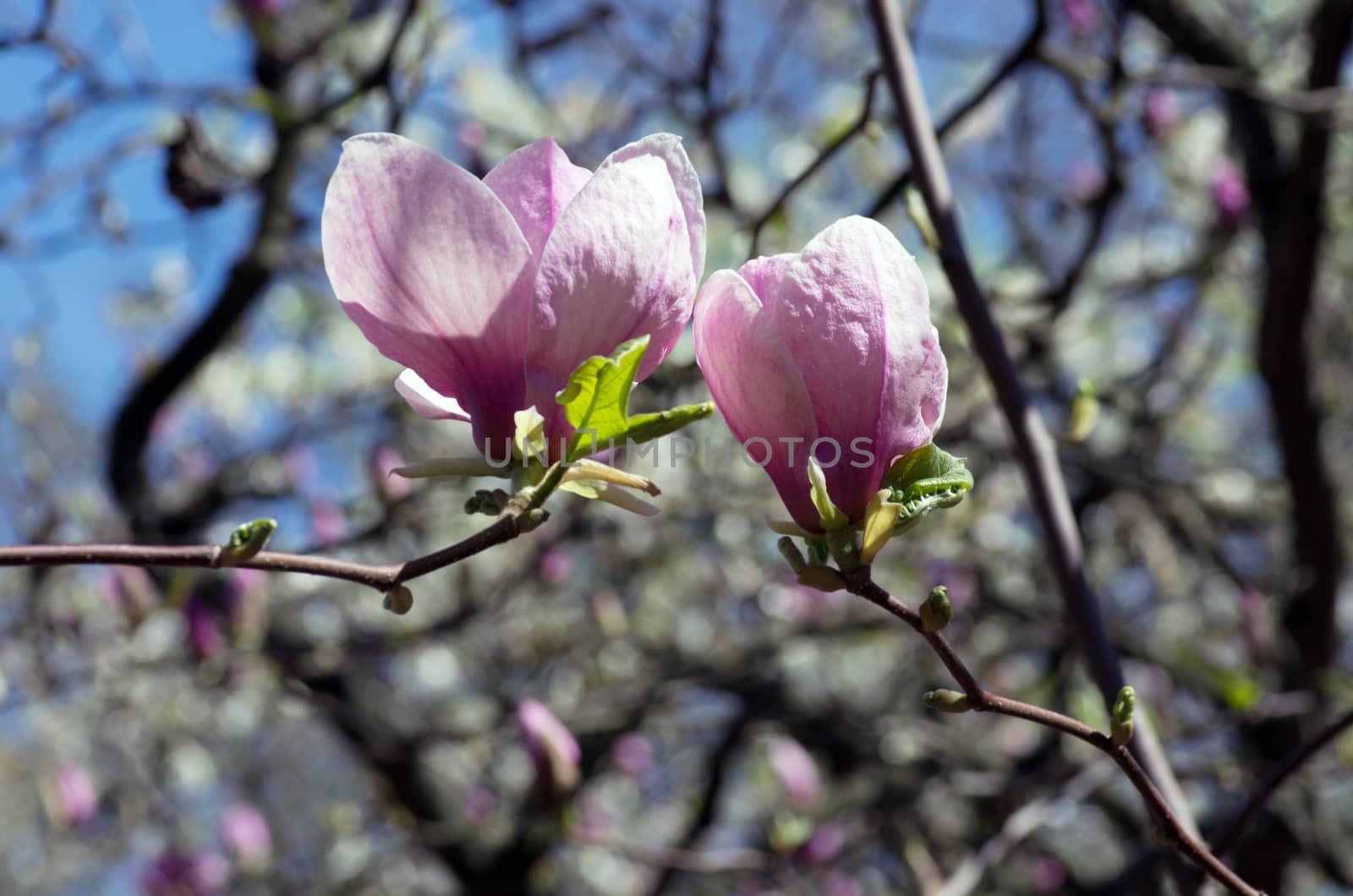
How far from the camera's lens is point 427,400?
0.52 meters

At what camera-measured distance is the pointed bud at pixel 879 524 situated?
0.48 metres

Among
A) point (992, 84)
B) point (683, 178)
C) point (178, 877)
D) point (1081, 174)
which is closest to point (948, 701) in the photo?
point (683, 178)

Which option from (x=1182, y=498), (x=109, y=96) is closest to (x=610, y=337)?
(x=109, y=96)

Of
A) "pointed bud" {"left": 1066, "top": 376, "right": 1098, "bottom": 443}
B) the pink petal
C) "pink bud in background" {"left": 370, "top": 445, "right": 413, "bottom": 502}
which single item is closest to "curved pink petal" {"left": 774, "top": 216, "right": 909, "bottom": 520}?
the pink petal

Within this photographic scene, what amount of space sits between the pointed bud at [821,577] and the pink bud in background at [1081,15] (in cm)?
157

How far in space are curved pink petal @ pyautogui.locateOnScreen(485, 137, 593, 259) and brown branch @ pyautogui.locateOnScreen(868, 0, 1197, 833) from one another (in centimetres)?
36

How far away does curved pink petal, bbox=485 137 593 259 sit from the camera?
20.0 inches

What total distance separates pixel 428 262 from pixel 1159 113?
221cm

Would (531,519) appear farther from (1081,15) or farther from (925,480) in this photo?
(1081,15)

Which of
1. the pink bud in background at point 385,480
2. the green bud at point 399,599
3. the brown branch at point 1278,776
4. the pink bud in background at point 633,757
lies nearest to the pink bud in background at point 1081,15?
the pink bud in background at point 385,480

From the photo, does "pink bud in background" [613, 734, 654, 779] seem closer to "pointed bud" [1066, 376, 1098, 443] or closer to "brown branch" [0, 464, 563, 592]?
"pointed bud" [1066, 376, 1098, 443]

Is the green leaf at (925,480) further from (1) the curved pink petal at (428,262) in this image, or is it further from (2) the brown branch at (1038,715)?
(1) the curved pink petal at (428,262)

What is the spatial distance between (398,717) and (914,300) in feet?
7.54

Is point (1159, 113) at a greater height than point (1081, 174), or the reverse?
point (1159, 113)
